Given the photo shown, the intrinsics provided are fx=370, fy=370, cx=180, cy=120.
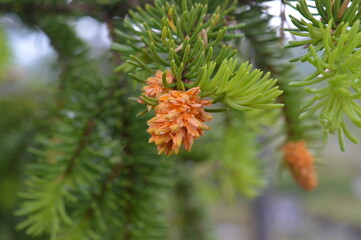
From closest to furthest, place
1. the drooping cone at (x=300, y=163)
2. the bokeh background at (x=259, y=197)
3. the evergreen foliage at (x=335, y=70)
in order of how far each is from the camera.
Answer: the evergreen foliage at (x=335, y=70), the drooping cone at (x=300, y=163), the bokeh background at (x=259, y=197)

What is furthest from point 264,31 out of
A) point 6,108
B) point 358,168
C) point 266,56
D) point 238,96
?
point 358,168

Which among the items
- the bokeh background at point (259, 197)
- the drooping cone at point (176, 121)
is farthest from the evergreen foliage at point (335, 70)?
the bokeh background at point (259, 197)

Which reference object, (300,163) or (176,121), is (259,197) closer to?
(300,163)

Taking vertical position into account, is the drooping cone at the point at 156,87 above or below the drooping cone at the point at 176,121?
above

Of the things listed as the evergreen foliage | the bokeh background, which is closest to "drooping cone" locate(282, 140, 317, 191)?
the evergreen foliage

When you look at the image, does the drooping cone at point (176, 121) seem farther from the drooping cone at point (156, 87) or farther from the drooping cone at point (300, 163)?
the drooping cone at point (300, 163)

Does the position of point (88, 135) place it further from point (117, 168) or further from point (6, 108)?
point (6, 108)

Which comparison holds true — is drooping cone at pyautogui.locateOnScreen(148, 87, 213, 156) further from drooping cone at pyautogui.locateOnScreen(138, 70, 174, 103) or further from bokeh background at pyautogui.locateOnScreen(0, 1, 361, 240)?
bokeh background at pyautogui.locateOnScreen(0, 1, 361, 240)
